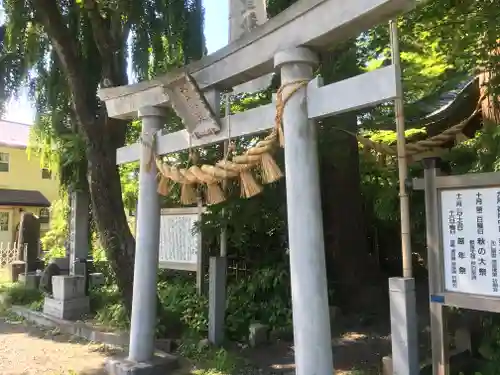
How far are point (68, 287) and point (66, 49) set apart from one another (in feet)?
13.8

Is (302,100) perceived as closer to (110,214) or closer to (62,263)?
(110,214)

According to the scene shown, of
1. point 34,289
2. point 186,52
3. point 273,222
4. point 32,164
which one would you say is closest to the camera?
point 186,52

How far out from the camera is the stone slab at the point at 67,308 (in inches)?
338

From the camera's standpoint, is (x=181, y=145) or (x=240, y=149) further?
(x=240, y=149)

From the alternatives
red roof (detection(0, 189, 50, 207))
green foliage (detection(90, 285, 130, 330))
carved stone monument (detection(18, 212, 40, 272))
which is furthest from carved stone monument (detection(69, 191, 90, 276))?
red roof (detection(0, 189, 50, 207))

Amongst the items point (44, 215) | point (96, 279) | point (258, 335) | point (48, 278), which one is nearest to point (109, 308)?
→ point (96, 279)

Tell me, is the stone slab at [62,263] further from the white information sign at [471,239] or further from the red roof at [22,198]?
the red roof at [22,198]

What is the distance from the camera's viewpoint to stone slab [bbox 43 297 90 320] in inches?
338

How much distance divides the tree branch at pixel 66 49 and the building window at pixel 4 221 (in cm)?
1956

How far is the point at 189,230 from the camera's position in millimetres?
7531

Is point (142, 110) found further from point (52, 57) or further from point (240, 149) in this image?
point (52, 57)

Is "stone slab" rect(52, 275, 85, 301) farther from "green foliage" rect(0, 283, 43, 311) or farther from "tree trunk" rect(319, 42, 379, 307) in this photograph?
"tree trunk" rect(319, 42, 379, 307)

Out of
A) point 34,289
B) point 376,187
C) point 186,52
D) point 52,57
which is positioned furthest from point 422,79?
point 34,289

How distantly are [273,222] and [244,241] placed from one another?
90cm
